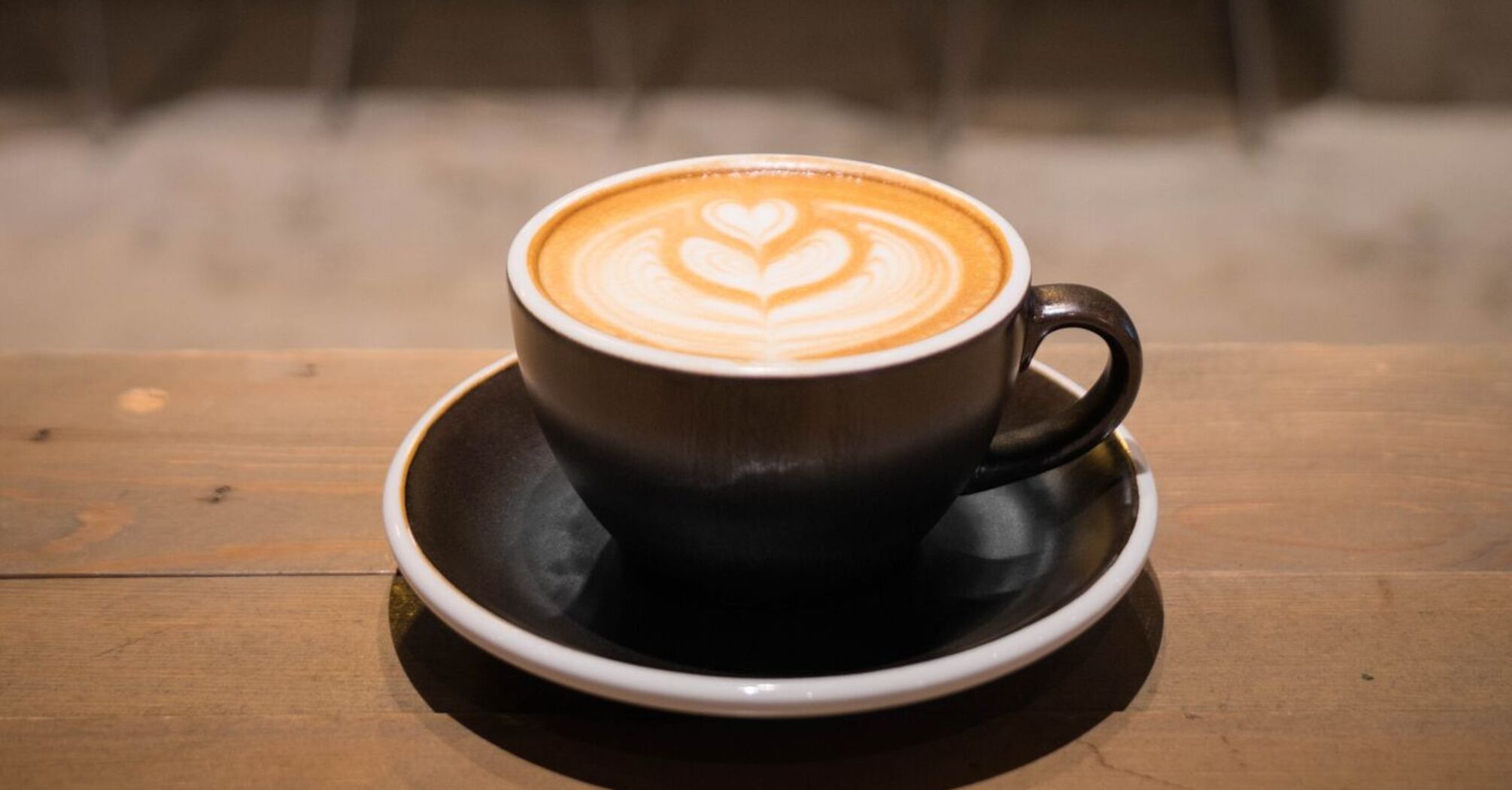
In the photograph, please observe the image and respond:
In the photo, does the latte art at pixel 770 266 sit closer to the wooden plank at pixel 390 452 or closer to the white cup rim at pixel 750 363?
the white cup rim at pixel 750 363

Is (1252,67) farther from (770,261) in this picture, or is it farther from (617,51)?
(770,261)

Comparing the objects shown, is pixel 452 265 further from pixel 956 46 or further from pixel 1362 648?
pixel 1362 648

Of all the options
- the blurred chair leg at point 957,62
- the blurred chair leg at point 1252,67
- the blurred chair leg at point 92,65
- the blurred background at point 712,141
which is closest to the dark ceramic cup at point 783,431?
the blurred background at point 712,141

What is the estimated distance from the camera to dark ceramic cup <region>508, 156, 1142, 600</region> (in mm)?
423

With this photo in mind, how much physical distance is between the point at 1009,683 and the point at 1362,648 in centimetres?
15

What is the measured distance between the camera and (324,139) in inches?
89.1

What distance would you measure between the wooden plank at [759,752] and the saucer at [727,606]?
0.03 m

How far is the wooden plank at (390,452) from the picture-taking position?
57 cm

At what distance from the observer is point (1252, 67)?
2.41 meters

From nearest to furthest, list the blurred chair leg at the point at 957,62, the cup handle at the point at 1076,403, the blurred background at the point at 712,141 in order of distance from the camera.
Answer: the cup handle at the point at 1076,403, the blurred background at the point at 712,141, the blurred chair leg at the point at 957,62

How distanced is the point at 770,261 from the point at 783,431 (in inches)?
5.0

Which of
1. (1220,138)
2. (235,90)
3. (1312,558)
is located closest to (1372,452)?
(1312,558)

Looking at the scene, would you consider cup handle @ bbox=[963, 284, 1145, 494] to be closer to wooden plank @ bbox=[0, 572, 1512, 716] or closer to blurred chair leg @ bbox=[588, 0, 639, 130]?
wooden plank @ bbox=[0, 572, 1512, 716]

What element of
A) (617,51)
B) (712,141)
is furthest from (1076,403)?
(617,51)
